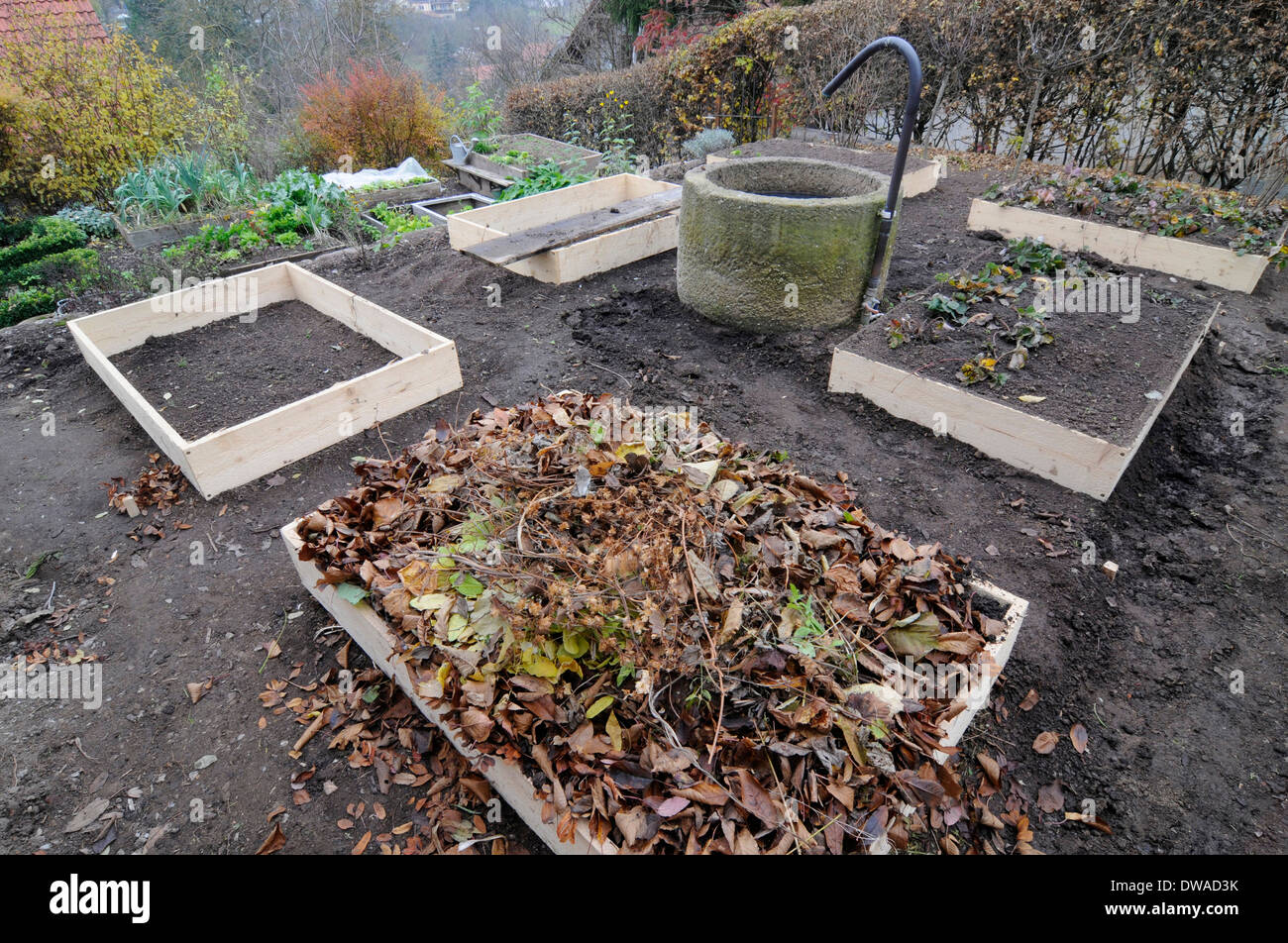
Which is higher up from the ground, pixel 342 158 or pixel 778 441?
pixel 342 158

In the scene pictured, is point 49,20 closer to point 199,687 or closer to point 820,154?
point 820,154

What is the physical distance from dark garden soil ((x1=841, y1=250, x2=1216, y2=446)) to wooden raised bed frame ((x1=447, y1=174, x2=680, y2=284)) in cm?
258

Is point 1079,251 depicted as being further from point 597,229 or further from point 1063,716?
point 1063,716

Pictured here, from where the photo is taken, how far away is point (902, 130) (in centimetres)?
408

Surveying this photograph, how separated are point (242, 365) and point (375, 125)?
702 centimetres

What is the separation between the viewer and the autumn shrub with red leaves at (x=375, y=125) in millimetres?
9695

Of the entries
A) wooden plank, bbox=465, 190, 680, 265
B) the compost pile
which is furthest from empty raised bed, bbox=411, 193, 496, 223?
the compost pile

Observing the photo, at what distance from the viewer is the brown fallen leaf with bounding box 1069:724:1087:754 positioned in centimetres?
226

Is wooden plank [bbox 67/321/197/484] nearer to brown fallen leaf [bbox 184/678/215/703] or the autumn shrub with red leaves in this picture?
brown fallen leaf [bbox 184/678/215/703]

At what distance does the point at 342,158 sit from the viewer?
371 inches

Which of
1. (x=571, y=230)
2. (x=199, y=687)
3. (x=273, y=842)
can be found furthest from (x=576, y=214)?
(x=273, y=842)

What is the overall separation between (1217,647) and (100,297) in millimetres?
8085
